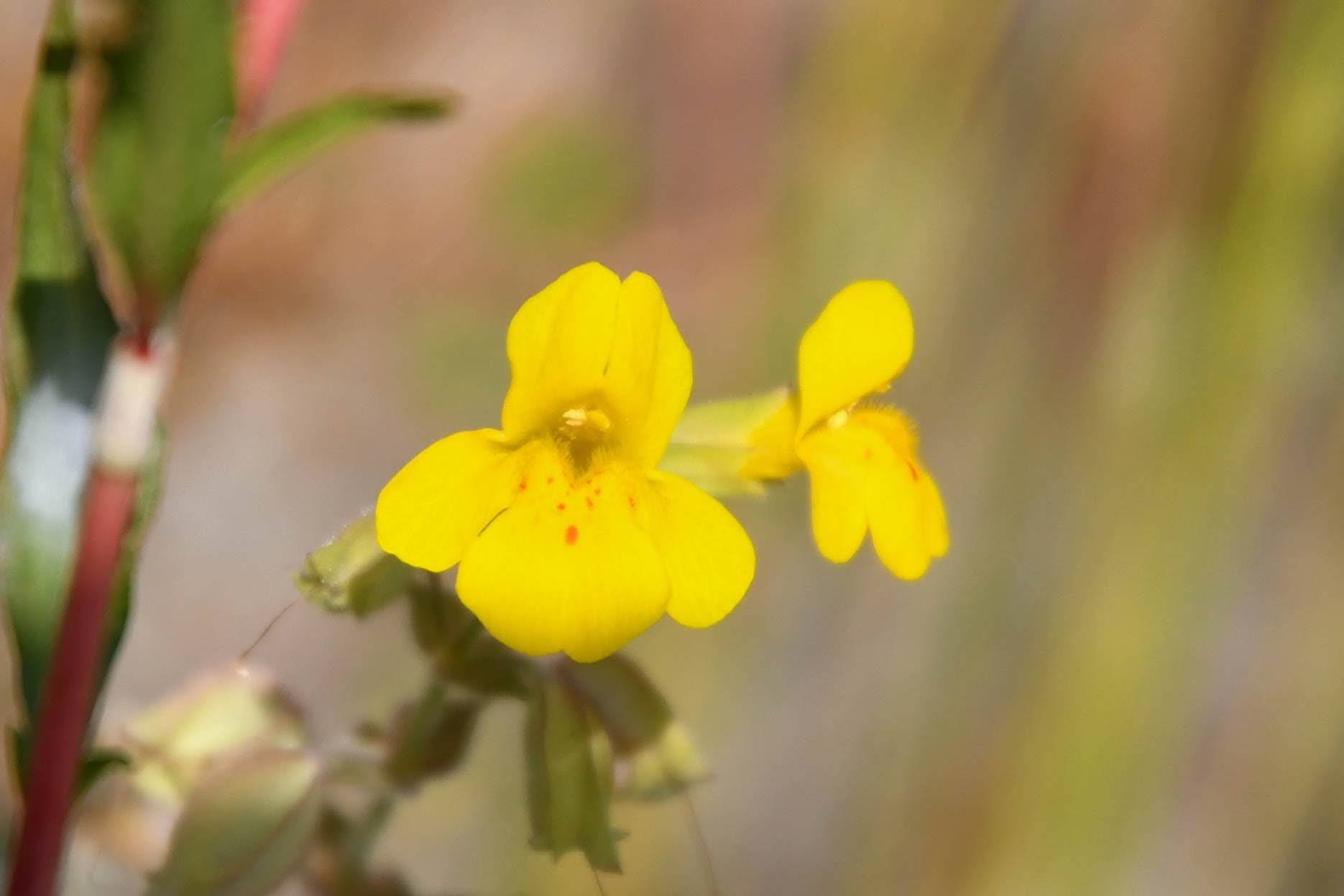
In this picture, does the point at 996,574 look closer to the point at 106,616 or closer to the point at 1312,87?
the point at 1312,87

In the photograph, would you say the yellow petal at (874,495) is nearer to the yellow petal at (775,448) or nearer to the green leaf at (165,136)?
the yellow petal at (775,448)

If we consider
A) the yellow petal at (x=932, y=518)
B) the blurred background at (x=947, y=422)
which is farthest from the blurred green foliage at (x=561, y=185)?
the yellow petal at (x=932, y=518)

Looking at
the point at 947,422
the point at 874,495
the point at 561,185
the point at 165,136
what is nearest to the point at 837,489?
the point at 874,495

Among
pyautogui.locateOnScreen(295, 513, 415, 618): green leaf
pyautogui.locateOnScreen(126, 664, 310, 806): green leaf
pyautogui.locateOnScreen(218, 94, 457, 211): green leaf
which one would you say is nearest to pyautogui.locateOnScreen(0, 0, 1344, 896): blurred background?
pyautogui.locateOnScreen(126, 664, 310, 806): green leaf

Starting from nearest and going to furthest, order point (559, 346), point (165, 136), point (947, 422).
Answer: point (165, 136) < point (559, 346) < point (947, 422)

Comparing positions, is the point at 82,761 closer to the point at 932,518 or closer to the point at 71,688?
the point at 71,688
